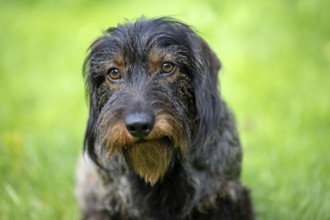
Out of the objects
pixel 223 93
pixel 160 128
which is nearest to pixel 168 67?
pixel 160 128

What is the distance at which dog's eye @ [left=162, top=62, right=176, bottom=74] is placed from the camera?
3965mm

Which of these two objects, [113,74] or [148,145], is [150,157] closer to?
[148,145]

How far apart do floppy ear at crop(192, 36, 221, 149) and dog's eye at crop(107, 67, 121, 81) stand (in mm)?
467

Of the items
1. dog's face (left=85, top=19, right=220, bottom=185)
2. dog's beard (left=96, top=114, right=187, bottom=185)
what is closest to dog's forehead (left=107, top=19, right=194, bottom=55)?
dog's face (left=85, top=19, right=220, bottom=185)

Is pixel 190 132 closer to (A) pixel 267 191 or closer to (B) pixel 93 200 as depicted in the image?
(B) pixel 93 200

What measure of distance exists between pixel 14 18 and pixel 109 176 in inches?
239

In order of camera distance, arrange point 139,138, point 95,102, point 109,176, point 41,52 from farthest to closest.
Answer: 1. point 41,52
2. point 109,176
3. point 95,102
4. point 139,138

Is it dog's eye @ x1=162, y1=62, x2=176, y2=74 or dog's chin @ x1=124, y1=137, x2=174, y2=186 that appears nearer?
dog's chin @ x1=124, y1=137, x2=174, y2=186

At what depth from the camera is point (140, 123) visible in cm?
360

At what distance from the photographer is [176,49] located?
4016 millimetres

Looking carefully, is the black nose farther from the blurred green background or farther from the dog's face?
the blurred green background

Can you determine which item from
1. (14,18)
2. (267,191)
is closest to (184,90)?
(267,191)

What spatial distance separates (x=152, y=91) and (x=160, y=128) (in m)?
0.26

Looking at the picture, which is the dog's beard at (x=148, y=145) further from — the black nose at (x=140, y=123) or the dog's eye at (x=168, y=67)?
the dog's eye at (x=168, y=67)
